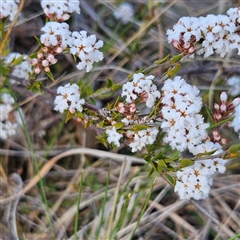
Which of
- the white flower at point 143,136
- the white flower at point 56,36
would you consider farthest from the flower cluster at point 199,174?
the white flower at point 56,36

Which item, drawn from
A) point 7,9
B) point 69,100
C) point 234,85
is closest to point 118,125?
point 69,100

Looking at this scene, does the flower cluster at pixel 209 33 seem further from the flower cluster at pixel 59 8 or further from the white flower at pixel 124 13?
the white flower at pixel 124 13

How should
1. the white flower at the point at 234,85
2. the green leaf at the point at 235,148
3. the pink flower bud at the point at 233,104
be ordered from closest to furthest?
1. the green leaf at the point at 235,148
2. the pink flower bud at the point at 233,104
3. the white flower at the point at 234,85

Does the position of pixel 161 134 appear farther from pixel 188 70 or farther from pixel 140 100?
pixel 188 70

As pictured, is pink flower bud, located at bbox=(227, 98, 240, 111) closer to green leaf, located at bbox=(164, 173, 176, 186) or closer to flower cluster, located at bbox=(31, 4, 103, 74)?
green leaf, located at bbox=(164, 173, 176, 186)

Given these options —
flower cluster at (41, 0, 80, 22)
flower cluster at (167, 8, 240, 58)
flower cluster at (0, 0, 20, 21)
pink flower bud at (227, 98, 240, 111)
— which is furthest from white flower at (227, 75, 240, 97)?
flower cluster at (0, 0, 20, 21)

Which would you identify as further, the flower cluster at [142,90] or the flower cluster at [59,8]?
the flower cluster at [59,8]
